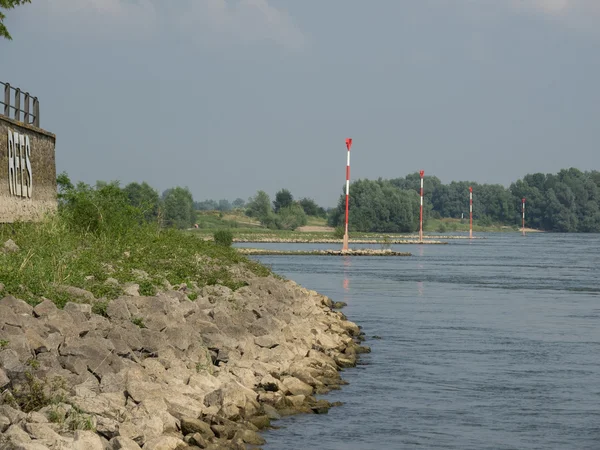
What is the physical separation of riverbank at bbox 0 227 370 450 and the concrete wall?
4.51m

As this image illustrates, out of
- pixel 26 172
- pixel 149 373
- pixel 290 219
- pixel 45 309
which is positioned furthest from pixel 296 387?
pixel 290 219

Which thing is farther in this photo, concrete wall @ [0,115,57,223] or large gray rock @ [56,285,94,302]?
concrete wall @ [0,115,57,223]

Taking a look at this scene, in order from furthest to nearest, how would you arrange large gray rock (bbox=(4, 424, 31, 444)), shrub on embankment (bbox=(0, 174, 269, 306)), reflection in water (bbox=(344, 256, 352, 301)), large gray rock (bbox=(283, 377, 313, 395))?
reflection in water (bbox=(344, 256, 352, 301))
shrub on embankment (bbox=(0, 174, 269, 306))
large gray rock (bbox=(283, 377, 313, 395))
large gray rock (bbox=(4, 424, 31, 444))

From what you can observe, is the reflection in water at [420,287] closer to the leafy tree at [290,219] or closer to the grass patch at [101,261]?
the grass patch at [101,261]

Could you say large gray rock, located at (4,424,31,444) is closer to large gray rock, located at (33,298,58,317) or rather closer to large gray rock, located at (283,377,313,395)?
large gray rock, located at (33,298,58,317)

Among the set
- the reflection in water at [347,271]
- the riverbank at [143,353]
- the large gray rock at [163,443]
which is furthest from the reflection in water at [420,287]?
the large gray rock at [163,443]

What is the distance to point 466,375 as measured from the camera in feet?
59.8

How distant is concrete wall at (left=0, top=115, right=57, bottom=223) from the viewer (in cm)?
2689

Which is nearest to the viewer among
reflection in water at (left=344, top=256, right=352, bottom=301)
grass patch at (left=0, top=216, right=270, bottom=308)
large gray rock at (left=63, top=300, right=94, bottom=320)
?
large gray rock at (left=63, top=300, right=94, bottom=320)

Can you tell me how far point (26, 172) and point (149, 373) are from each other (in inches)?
698

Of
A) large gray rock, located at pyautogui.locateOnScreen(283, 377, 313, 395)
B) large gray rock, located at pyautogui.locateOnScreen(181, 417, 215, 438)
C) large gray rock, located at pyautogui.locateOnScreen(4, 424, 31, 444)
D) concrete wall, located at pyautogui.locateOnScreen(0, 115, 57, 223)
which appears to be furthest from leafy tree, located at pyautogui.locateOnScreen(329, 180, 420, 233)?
large gray rock, located at pyautogui.locateOnScreen(4, 424, 31, 444)

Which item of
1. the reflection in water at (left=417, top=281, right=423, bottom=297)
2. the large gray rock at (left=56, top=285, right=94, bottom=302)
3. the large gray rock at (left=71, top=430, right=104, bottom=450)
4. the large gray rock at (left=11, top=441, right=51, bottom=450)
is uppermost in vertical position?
the large gray rock at (left=56, top=285, right=94, bottom=302)

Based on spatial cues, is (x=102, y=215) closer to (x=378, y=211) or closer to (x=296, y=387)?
(x=296, y=387)

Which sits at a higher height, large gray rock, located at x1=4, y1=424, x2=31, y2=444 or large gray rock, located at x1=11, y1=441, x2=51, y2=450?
large gray rock, located at x1=4, y1=424, x2=31, y2=444
